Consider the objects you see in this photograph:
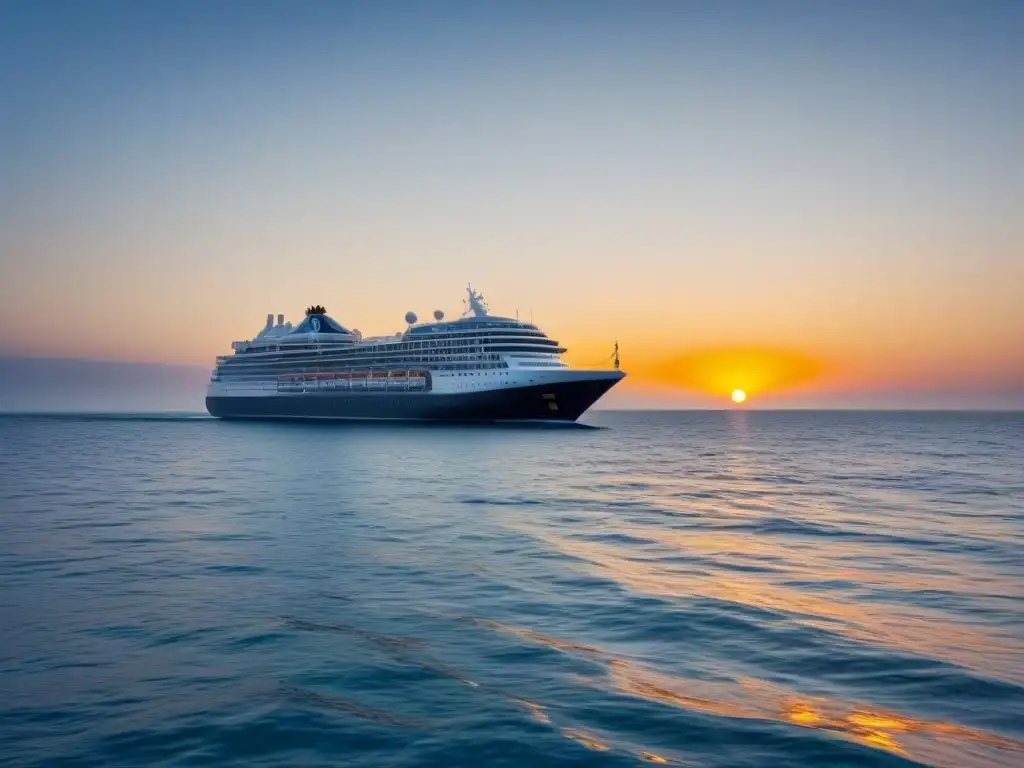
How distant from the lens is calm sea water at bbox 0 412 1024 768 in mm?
7328

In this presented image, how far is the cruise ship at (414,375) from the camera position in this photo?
9150 cm

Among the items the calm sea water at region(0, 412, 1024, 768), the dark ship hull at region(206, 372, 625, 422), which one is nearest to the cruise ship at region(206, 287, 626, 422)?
the dark ship hull at region(206, 372, 625, 422)

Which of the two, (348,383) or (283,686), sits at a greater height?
(348,383)

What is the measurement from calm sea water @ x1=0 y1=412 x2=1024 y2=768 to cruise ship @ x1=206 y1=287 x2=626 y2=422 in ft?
212

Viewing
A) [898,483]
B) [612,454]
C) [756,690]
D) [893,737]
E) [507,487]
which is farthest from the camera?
[612,454]

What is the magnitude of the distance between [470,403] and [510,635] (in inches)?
3283

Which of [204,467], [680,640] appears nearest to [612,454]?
[204,467]

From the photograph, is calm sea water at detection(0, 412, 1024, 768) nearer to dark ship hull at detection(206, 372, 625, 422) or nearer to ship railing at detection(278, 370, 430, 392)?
dark ship hull at detection(206, 372, 625, 422)

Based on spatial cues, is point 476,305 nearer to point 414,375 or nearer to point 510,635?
point 414,375

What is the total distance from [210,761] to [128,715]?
1665mm

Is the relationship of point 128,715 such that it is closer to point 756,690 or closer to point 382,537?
point 756,690

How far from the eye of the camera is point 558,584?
1454 cm

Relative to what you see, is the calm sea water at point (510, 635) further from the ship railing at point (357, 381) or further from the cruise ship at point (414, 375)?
the ship railing at point (357, 381)

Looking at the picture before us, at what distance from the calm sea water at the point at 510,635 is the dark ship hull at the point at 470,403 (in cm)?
6297
